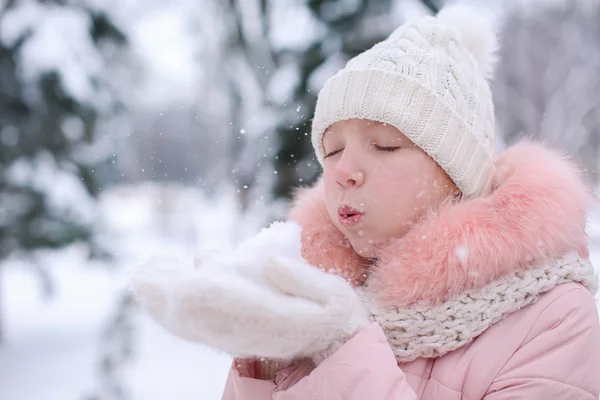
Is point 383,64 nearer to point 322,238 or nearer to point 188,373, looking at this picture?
point 322,238

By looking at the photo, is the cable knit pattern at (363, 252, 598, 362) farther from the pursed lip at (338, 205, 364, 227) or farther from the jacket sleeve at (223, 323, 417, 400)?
the pursed lip at (338, 205, 364, 227)

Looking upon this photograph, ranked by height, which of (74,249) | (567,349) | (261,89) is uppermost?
(261,89)

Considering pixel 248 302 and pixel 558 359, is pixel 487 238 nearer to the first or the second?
pixel 558 359

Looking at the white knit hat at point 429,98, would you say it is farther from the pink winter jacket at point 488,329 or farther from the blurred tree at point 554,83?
the blurred tree at point 554,83

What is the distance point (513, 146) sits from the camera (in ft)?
4.81

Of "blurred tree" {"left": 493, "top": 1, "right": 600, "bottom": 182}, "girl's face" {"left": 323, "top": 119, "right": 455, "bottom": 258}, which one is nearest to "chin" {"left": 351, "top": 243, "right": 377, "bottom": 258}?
"girl's face" {"left": 323, "top": 119, "right": 455, "bottom": 258}

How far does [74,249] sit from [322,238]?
3.70m

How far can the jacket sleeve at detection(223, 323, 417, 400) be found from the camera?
92 cm

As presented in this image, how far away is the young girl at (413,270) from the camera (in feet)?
2.81

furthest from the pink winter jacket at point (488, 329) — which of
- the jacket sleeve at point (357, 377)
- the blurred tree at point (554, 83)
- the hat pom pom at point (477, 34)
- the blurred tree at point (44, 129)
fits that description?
the blurred tree at point (554, 83)

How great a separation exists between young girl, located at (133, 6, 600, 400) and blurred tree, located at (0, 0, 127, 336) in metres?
3.54

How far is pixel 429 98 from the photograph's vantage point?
1.23m

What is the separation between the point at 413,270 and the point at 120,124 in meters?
4.32

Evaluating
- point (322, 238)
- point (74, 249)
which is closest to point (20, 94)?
point (74, 249)
